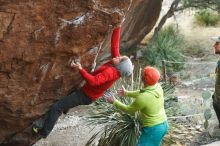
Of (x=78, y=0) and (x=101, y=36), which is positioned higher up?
(x=78, y=0)

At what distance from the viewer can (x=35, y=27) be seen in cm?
682

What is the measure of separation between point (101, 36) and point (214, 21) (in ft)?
46.6

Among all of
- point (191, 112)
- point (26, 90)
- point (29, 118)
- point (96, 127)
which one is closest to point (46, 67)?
point (26, 90)

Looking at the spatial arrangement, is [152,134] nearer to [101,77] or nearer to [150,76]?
[150,76]

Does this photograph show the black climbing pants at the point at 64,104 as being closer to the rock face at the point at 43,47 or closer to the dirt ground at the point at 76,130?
the rock face at the point at 43,47

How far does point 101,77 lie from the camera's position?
23.3 ft

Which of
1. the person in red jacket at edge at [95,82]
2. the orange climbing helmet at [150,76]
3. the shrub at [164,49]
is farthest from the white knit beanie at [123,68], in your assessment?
the shrub at [164,49]

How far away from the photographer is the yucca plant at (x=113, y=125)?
8.72 m

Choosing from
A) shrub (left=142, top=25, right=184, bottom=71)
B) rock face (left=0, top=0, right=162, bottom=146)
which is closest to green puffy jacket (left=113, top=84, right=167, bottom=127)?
rock face (left=0, top=0, right=162, bottom=146)

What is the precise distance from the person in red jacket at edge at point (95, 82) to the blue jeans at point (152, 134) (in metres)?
0.85

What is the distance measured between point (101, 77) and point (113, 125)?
2.11 m

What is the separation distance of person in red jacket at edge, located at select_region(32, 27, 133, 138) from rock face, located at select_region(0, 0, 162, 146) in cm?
23

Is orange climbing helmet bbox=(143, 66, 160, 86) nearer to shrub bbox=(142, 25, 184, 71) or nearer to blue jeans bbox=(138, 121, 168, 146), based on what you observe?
blue jeans bbox=(138, 121, 168, 146)

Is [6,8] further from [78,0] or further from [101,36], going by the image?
[101,36]
